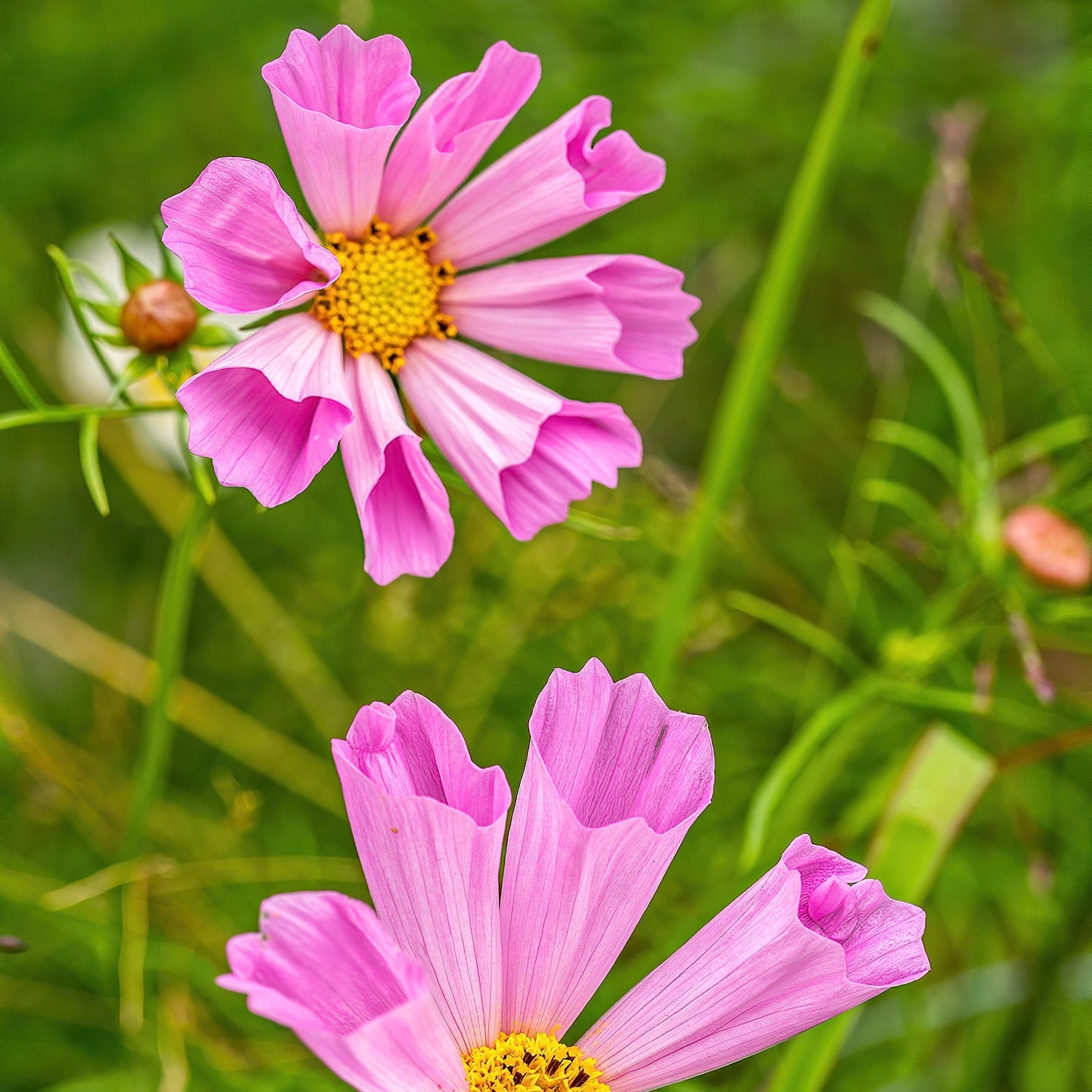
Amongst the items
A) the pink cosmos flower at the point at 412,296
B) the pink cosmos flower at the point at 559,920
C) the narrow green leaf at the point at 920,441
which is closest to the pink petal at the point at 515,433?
the pink cosmos flower at the point at 412,296

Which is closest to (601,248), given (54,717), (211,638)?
(211,638)

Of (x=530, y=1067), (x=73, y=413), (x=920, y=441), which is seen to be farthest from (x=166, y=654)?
(x=920, y=441)

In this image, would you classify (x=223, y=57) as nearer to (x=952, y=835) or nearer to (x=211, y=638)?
(x=211, y=638)

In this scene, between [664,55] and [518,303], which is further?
[664,55]

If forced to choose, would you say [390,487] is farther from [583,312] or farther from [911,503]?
[911,503]

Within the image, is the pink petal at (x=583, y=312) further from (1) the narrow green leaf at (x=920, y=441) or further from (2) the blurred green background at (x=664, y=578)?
(1) the narrow green leaf at (x=920, y=441)

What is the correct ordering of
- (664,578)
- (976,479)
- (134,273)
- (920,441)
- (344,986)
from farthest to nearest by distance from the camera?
(664,578) < (920,441) < (976,479) < (134,273) < (344,986)

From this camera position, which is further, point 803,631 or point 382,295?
point 803,631
